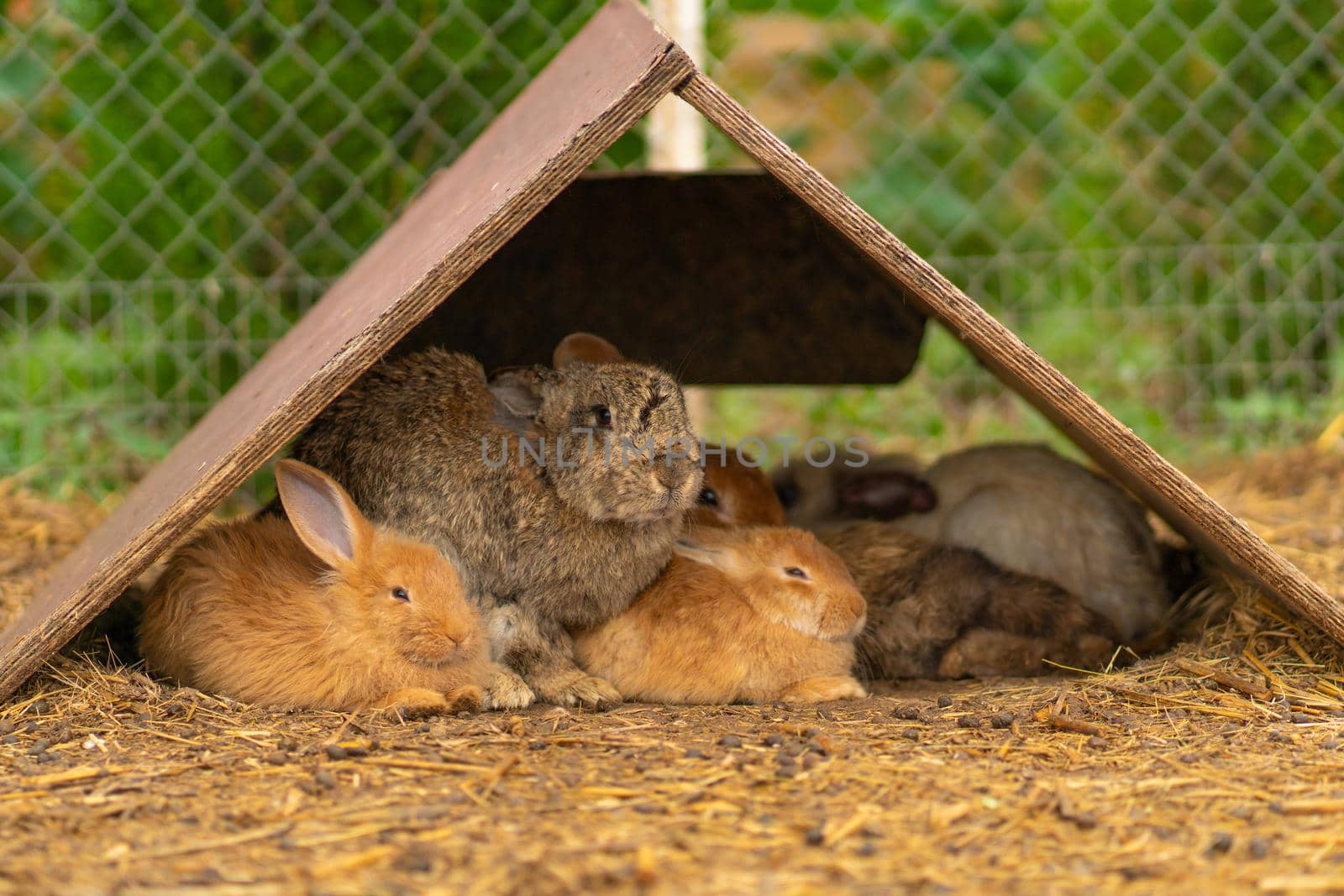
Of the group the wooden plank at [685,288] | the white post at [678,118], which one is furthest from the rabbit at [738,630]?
the white post at [678,118]

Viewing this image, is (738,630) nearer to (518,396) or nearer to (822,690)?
(822,690)

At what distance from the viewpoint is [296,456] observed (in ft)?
14.6

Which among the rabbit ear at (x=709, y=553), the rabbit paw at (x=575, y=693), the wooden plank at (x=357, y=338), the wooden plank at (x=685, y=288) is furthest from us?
the wooden plank at (x=685, y=288)

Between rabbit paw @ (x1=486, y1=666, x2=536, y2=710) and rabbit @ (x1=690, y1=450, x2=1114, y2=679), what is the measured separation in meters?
0.99

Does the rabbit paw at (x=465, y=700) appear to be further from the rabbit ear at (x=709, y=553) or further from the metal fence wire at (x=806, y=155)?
the metal fence wire at (x=806, y=155)

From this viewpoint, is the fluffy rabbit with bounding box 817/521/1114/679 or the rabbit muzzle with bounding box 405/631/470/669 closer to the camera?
the rabbit muzzle with bounding box 405/631/470/669

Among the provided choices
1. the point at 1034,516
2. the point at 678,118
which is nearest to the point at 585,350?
the point at 1034,516

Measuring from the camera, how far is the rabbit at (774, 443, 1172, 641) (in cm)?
498

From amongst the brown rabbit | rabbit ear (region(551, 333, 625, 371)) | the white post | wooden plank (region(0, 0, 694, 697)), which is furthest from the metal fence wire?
the brown rabbit

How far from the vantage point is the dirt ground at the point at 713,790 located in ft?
8.18

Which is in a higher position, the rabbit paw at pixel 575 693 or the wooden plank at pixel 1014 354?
the wooden plank at pixel 1014 354

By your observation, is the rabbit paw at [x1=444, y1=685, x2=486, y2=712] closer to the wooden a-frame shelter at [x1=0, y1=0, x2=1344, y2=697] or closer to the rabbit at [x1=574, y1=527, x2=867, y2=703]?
the rabbit at [x1=574, y1=527, x2=867, y2=703]

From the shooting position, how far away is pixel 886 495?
216 inches

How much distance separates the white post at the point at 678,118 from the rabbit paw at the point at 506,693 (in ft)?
13.3
